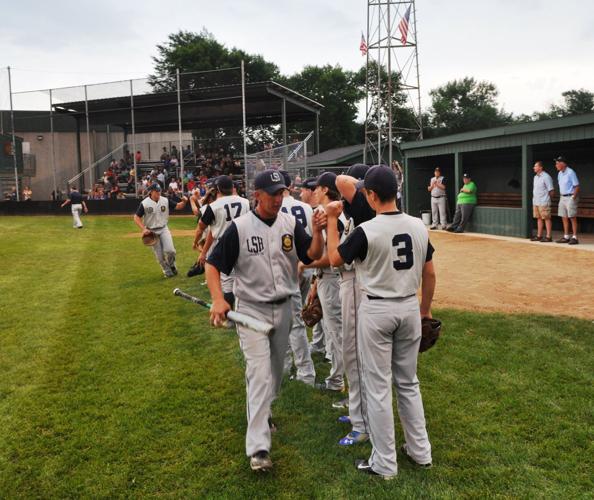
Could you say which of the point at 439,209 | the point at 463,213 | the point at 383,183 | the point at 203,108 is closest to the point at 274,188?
the point at 383,183

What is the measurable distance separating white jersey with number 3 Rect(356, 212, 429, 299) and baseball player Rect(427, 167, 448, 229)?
1453 centimetres

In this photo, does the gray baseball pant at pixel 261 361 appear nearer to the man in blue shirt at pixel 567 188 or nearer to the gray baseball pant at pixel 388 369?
the gray baseball pant at pixel 388 369

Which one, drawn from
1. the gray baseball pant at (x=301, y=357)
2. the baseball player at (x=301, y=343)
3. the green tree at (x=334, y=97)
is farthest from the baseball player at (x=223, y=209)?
the green tree at (x=334, y=97)

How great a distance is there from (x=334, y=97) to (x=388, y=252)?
208 feet

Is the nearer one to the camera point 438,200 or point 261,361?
point 261,361

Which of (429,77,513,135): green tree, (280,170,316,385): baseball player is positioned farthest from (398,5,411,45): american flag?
(429,77,513,135): green tree

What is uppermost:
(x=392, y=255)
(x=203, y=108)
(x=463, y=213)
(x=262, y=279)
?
(x=203, y=108)

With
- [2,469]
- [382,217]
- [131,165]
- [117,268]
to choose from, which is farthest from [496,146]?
[131,165]

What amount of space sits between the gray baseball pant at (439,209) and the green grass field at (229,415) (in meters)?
11.1

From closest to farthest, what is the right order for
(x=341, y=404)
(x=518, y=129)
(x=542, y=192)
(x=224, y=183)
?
(x=341, y=404) < (x=224, y=183) < (x=542, y=192) < (x=518, y=129)

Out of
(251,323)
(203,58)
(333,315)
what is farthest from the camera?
(203,58)

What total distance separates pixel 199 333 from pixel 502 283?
5.38m

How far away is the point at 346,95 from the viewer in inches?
2527

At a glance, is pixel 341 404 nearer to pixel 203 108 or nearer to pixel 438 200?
pixel 438 200
